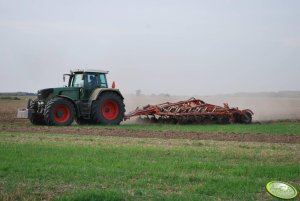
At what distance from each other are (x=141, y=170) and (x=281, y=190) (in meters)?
2.80

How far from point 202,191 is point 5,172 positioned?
142 inches

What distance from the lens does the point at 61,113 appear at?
22.4 m

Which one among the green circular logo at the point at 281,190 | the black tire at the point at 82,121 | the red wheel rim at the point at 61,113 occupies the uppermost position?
the red wheel rim at the point at 61,113

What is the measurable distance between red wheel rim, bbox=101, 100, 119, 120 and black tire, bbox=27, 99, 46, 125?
9.26 ft

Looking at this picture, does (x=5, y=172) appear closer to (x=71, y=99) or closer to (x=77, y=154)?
(x=77, y=154)

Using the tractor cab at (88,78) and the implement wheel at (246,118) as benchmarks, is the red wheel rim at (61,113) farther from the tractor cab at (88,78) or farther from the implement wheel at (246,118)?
the implement wheel at (246,118)

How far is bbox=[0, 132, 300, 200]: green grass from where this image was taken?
25.8 feet

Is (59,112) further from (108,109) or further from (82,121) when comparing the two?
(108,109)

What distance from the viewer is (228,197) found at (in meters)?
7.79

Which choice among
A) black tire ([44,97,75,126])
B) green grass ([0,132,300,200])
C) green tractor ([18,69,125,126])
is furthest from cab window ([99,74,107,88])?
green grass ([0,132,300,200])

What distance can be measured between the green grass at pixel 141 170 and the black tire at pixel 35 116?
8.14 meters

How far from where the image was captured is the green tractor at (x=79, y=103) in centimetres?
2209

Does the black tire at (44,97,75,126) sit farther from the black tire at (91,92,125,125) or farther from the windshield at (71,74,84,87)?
the windshield at (71,74,84,87)

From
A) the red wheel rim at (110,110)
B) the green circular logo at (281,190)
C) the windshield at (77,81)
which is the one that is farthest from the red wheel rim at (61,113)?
the green circular logo at (281,190)
